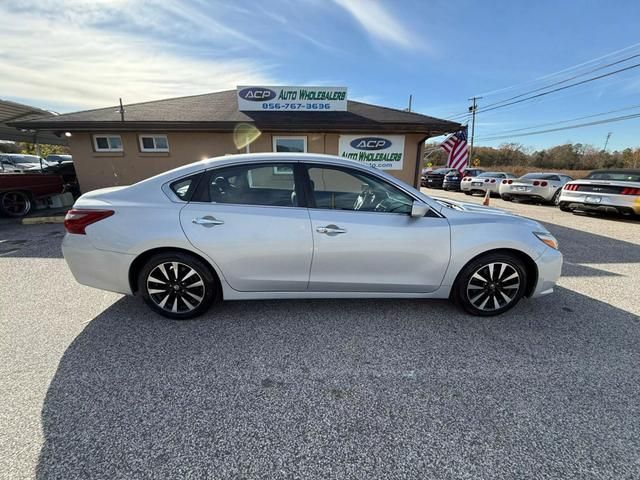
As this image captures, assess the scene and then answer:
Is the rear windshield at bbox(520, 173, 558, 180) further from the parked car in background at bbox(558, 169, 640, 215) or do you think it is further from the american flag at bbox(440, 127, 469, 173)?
the parked car in background at bbox(558, 169, 640, 215)

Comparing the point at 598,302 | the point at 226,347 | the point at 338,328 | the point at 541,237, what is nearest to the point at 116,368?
the point at 226,347

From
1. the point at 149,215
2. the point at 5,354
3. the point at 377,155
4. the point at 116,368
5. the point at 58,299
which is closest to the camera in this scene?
the point at 116,368

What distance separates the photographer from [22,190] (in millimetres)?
8289

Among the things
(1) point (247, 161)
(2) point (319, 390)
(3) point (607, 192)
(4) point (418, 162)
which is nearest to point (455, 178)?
(3) point (607, 192)

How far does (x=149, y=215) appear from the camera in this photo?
8.95ft

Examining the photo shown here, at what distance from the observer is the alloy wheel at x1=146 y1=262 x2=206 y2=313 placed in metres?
2.85

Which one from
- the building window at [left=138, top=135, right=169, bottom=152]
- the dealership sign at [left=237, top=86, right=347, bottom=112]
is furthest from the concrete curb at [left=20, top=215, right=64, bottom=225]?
the dealership sign at [left=237, top=86, right=347, bottom=112]

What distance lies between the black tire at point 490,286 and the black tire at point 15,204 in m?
11.4

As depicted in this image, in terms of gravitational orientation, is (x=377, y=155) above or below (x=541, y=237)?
above

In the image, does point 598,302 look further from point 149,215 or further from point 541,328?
point 149,215

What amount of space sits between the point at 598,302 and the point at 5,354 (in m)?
6.14

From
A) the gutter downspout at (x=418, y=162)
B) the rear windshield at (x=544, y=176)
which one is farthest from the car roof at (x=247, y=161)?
the rear windshield at (x=544, y=176)

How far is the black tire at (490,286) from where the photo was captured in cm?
296

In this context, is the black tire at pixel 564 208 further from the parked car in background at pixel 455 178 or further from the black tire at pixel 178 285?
the black tire at pixel 178 285
